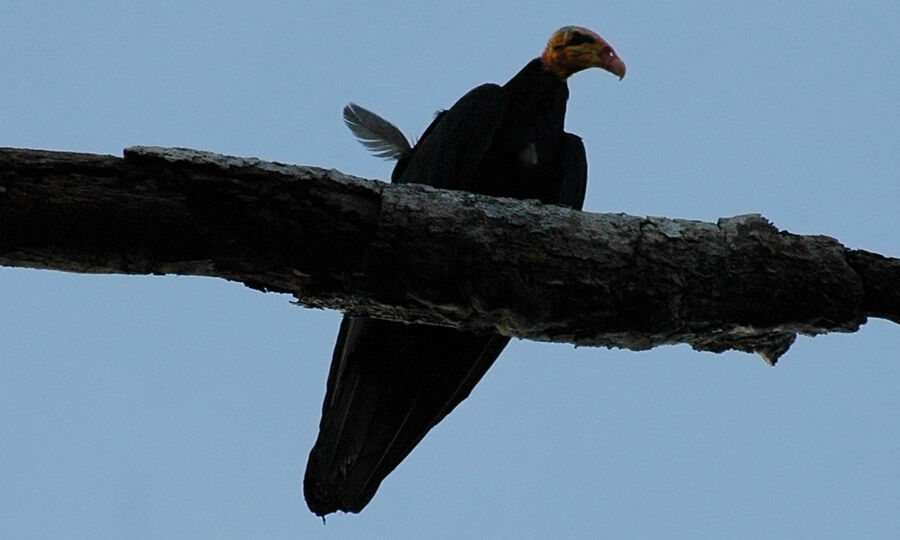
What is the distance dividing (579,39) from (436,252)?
301 centimetres

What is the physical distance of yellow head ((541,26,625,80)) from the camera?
18.2 feet

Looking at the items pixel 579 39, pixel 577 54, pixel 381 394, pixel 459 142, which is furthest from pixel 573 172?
pixel 381 394

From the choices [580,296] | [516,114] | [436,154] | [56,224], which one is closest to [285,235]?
[56,224]

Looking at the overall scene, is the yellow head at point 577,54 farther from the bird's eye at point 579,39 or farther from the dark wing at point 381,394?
the dark wing at point 381,394

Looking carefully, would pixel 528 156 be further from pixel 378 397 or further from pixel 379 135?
pixel 378 397

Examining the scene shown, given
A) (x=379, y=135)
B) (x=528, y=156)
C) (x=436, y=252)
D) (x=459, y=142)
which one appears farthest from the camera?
(x=379, y=135)

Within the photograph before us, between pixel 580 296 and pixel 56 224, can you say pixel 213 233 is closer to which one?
pixel 56 224

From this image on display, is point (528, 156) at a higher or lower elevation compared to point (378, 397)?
higher

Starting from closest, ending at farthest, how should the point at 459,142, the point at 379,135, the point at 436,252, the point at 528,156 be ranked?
the point at 436,252 < the point at 459,142 < the point at 528,156 < the point at 379,135

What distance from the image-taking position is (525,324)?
3.18 meters

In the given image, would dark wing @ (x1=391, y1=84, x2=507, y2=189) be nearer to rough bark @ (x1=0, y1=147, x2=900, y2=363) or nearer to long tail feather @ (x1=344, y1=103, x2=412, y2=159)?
long tail feather @ (x1=344, y1=103, x2=412, y2=159)

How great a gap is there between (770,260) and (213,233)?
1.80 m

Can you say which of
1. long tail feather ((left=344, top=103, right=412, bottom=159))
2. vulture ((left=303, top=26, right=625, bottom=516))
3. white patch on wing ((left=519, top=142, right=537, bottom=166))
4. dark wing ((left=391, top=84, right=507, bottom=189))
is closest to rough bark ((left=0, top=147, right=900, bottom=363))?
vulture ((left=303, top=26, right=625, bottom=516))

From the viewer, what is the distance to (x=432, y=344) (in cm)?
445
